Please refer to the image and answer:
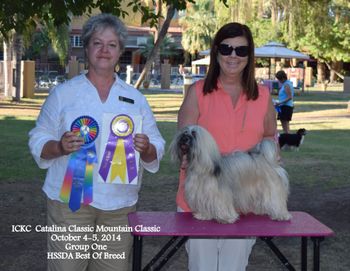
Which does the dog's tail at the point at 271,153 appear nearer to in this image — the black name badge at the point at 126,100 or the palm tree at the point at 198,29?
the black name badge at the point at 126,100

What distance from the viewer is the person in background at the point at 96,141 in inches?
128

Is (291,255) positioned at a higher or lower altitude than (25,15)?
lower

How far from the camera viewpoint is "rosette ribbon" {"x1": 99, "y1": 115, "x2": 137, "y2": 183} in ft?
10.6

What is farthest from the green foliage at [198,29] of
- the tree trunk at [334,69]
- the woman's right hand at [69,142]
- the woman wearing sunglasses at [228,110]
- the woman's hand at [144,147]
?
the woman's right hand at [69,142]

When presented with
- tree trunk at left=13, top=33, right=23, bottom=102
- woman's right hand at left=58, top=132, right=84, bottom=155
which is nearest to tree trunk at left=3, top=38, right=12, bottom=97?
tree trunk at left=13, top=33, right=23, bottom=102

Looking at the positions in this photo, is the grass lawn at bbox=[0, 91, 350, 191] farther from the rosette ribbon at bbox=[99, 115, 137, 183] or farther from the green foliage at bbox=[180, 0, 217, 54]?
the green foliage at bbox=[180, 0, 217, 54]

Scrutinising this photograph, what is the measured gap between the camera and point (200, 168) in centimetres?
340

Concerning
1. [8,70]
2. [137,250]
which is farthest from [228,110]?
[8,70]

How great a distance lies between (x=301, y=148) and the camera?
13758 millimetres

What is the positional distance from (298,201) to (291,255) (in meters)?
2.27

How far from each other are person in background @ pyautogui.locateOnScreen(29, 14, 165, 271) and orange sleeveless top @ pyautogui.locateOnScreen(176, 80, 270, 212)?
1.55ft

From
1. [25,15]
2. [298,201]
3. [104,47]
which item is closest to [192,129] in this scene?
[104,47]

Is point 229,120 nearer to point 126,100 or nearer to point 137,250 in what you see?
point 126,100

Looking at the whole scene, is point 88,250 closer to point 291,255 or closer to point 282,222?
point 282,222
